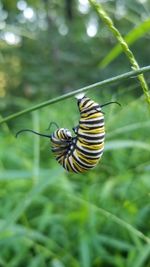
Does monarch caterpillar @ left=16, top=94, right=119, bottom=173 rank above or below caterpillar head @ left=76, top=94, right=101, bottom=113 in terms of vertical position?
below

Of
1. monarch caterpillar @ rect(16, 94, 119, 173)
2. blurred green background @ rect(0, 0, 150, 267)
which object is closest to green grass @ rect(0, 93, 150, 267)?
blurred green background @ rect(0, 0, 150, 267)

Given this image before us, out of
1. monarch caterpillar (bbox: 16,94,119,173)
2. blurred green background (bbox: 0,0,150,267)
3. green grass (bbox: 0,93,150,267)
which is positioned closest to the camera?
monarch caterpillar (bbox: 16,94,119,173)

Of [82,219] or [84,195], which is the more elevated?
[84,195]

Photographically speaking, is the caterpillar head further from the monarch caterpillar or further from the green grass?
the green grass

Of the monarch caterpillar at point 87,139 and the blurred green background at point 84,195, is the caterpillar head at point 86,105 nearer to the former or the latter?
the monarch caterpillar at point 87,139

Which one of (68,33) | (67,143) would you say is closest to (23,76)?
(68,33)

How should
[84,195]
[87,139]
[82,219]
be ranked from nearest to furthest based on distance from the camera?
[87,139], [82,219], [84,195]

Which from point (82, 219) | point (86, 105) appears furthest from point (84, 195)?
point (86, 105)

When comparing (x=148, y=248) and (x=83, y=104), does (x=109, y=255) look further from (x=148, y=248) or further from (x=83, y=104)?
(x=83, y=104)

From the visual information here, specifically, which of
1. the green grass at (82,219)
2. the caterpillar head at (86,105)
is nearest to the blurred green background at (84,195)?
the green grass at (82,219)

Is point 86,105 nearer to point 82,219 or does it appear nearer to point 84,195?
point 82,219

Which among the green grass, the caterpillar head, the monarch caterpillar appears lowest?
the monarch caterpillar
